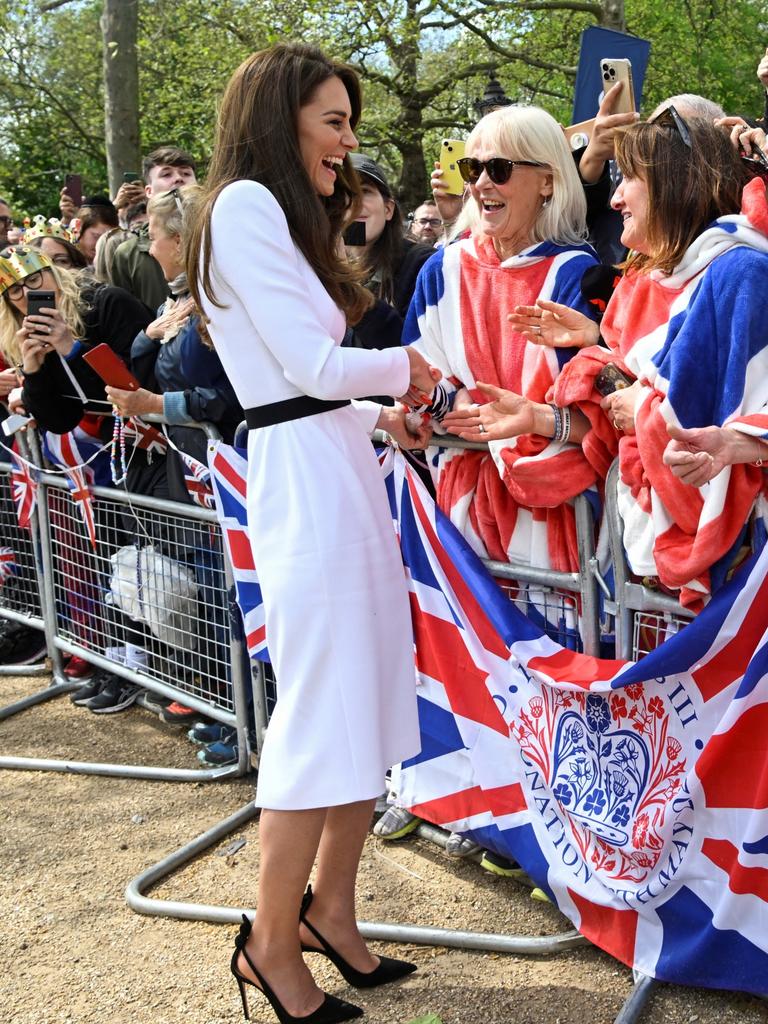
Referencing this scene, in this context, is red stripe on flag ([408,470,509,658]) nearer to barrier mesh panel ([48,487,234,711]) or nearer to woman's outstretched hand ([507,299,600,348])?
woman's outstretched hand ([507,299,600,348])

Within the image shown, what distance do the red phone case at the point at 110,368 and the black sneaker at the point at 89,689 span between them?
1817 mm

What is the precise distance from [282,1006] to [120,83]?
1401 cm

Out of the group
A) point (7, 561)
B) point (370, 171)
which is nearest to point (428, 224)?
Result: point (370, 171)

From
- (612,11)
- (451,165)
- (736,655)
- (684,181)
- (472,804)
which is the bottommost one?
(472,804)

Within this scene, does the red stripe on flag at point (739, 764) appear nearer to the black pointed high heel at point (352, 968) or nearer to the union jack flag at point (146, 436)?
the black pointed high heel at point (352, 968)

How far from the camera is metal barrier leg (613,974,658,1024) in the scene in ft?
8.96

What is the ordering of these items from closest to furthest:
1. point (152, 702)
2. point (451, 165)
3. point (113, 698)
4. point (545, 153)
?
point (545, 153)
point (451, 165)
point (152, 702)
point (113, 698)

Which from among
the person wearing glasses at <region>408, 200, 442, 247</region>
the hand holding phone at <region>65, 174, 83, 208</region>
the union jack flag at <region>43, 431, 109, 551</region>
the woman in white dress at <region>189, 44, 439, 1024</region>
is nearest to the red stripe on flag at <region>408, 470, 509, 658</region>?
the woman in white dress at <region>189, 44, 439, 1024</region>

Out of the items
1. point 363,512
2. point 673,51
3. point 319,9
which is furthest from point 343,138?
point 673,51

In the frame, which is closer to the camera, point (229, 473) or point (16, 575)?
point (229, 473)

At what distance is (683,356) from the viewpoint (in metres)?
2.59

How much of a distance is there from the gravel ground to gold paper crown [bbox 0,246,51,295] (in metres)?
2.23

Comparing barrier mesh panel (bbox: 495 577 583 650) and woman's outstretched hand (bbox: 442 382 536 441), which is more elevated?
woman's outstretched hand (bbox: 442 382 536 441)

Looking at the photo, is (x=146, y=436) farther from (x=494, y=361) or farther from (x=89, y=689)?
(x=494, y=361)
